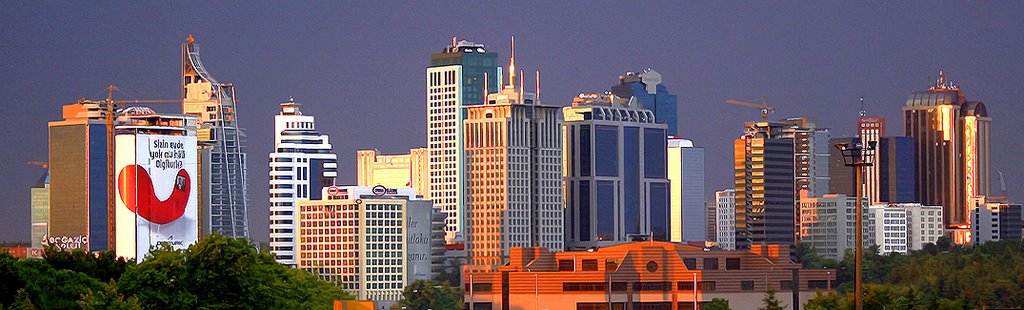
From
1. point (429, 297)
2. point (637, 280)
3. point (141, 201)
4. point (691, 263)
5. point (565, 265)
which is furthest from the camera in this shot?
point (141, 201)

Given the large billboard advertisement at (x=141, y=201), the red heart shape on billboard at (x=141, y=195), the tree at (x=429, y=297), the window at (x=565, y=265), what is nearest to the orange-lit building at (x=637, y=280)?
the window at (x=565, y=265)

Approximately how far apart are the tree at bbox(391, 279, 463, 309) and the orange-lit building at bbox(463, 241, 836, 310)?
24.0 m

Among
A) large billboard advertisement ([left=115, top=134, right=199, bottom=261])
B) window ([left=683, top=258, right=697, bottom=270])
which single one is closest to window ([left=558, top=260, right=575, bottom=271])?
window ([left=683, top=258, right=697, bottom=270])

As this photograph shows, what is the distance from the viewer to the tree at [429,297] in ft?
566

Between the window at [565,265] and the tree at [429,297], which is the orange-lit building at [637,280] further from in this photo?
the tree at [429,297]

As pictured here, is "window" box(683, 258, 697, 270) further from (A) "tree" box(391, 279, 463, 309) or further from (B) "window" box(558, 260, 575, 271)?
(A) "tree" box(391, 279, 463, 309)

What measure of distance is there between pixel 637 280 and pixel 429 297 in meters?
36.7

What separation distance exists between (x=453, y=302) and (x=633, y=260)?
110 ft

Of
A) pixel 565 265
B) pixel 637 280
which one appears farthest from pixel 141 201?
pixel 637 280

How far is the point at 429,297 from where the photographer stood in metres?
175

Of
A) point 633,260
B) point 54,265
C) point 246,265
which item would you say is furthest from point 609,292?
point 246,265

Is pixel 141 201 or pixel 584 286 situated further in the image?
Answer: pixel 141 201

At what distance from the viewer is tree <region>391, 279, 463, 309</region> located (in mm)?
172562

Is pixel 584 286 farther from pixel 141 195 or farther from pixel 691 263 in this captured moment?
pixel 141 195
